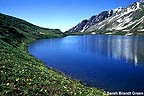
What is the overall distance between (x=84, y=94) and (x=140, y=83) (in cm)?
1993

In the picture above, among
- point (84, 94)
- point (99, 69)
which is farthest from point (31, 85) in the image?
point (99, 69)

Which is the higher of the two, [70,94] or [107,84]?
[70,94]

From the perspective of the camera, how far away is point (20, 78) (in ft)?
72.6

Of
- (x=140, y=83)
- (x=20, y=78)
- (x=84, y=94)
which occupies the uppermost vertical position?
(x=20, y=78)

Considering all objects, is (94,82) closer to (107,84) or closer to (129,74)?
(107,84)

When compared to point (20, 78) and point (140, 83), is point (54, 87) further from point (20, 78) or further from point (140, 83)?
point (140, 83)

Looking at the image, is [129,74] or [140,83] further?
[129,74]

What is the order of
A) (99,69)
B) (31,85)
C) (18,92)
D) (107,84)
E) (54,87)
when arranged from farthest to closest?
(99,69) < (107,84) < (54,87) < (31,85) < (18,92)

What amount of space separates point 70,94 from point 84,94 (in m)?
1.62

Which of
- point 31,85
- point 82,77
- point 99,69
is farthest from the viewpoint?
point 99,69

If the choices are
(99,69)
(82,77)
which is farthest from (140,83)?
(99,69)

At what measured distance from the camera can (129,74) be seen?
155 feet

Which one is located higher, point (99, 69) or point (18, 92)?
point (18, 92)

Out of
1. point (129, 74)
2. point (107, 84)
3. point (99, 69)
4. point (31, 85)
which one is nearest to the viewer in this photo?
point (31, 85)
